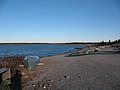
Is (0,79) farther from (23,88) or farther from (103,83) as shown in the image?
(103,83)

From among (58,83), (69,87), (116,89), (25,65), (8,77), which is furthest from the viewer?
(25,65)

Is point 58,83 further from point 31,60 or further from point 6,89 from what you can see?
point 31,60

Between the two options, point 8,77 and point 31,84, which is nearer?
point 31,84

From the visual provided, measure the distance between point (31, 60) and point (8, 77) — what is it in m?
7.53

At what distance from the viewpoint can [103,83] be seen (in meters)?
11.2

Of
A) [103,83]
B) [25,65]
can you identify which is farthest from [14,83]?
[25,65]

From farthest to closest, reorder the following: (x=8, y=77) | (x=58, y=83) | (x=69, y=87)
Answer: (x=8, y=77) < (x=58, y=83) < (x=69, y=87)

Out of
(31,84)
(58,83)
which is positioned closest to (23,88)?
(31,84)

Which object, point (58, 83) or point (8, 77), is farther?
point (8, 77)

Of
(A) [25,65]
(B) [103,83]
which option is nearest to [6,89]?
(B) [103,83]

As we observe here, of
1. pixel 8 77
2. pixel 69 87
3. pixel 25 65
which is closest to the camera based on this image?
pixel 69 87

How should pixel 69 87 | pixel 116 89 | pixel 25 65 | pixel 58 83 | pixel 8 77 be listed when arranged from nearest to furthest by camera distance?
pixel 116 89 < pixel 69 87 < pixel 58 83 < pixel 8 77 < pixel 25 65

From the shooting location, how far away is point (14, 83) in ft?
38.7

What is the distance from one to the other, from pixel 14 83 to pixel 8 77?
1284mm
